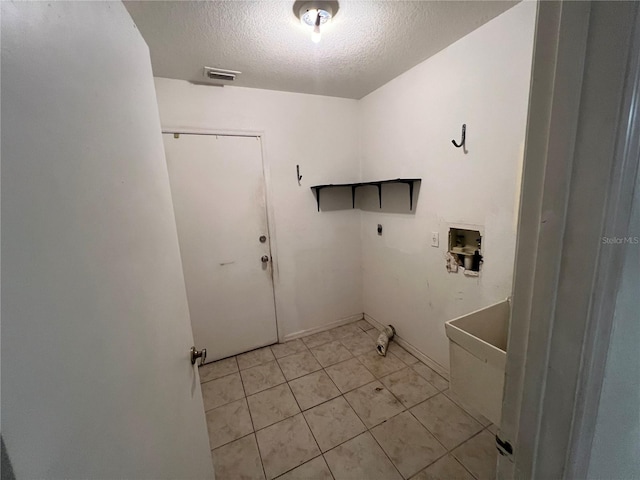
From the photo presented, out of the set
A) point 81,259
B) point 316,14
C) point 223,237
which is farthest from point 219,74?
point 81,259

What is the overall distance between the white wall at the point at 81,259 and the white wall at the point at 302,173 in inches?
53.7

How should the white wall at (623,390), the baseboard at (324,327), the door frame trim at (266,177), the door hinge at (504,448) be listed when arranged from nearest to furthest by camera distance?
the white wall at (623,390)
the door hinge at (504,448)
the door frame trim at (266,177)
the baseboard at (324,327)

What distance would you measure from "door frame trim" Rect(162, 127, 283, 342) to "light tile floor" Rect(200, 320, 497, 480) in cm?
59

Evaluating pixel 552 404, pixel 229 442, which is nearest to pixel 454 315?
pixel 552 404

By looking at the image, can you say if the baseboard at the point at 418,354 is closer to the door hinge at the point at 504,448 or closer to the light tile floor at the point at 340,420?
the light tile floor at the point at 340,420

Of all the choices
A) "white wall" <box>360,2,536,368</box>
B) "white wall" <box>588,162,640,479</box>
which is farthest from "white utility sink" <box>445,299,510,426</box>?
"white wall" <box>360,2,536,368</box>

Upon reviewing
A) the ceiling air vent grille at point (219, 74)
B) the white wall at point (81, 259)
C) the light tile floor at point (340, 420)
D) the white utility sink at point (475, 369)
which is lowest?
the light tile floor at point (340, 420)

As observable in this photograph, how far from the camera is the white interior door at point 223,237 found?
2.05 metres

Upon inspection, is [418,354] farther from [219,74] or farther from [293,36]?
[219,74]

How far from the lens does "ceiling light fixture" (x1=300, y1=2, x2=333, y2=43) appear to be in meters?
1.22

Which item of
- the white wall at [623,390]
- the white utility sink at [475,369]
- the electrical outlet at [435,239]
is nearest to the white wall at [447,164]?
the electrical outlet at [435,239]

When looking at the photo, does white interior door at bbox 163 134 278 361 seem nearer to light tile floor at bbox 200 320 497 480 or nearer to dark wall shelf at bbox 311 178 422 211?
light tile floor at bbox 200 320 497 480

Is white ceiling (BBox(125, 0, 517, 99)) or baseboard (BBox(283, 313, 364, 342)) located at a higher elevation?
white ceiling (BBox(125, 0, 517, 99))

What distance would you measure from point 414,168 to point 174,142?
6.06 feet
